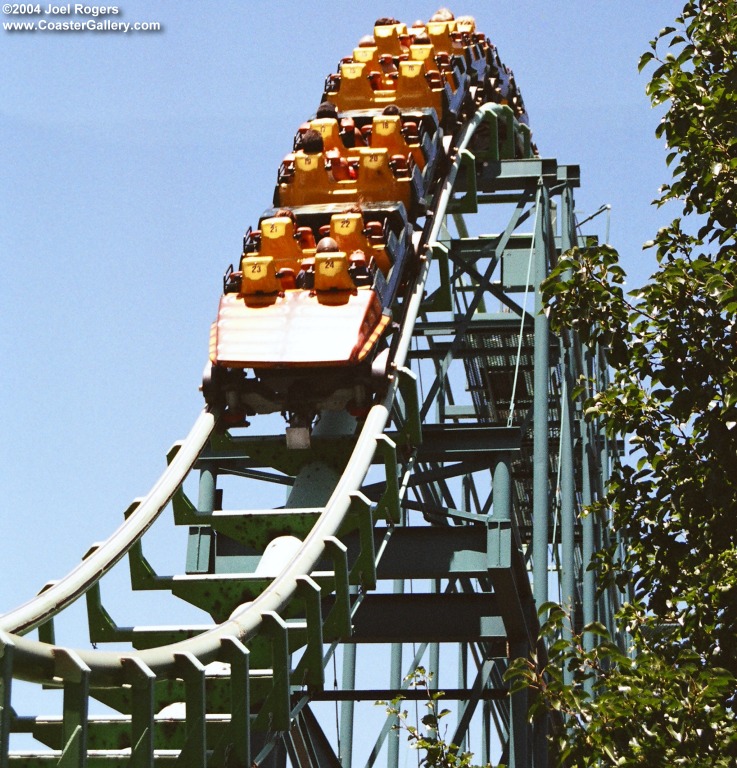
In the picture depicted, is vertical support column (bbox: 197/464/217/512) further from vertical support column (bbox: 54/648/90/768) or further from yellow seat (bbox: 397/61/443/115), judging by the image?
vertical support column (bbox: 54/648/90/768)

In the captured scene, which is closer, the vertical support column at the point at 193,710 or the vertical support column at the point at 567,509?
the vertical support column at the point at 193,710

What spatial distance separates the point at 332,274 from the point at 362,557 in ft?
8.75

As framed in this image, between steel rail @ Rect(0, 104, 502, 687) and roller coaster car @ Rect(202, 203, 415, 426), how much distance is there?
0.31 m

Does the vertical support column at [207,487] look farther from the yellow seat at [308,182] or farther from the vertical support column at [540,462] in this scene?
the vertical support column at [540,462]

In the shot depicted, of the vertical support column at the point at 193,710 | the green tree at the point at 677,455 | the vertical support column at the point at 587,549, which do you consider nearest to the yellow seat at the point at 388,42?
the vertical support column at the point at 587,549

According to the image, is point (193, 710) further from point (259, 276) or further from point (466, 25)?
point (466, 25)

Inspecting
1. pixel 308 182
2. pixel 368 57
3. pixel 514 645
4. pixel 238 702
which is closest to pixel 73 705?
pixel 238 702

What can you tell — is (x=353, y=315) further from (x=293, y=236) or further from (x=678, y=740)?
(x=678, y=740)

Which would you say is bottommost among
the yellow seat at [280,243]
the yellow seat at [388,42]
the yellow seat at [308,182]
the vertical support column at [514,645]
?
the vertical support column at [514,645]

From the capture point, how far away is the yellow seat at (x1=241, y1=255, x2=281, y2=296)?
Answer: 45.4ft

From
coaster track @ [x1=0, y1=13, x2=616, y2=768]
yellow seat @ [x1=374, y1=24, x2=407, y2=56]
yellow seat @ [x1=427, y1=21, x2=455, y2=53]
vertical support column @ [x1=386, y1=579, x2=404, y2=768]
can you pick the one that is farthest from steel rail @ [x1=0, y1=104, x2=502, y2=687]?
vertical support column @ [x1=386, y1=579, x2=404, y2=768]

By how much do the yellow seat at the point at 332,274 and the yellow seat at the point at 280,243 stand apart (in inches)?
27.4

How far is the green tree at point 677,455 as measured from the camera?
8.09 m

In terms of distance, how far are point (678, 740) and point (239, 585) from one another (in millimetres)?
4215
